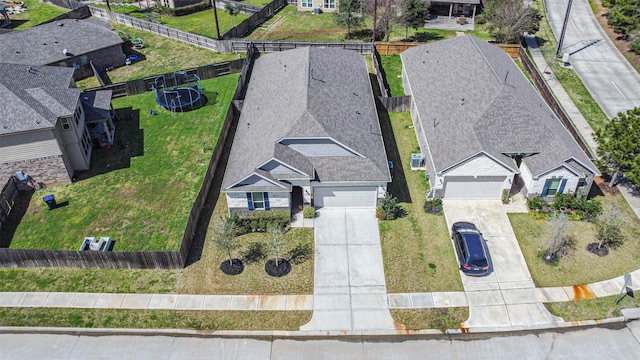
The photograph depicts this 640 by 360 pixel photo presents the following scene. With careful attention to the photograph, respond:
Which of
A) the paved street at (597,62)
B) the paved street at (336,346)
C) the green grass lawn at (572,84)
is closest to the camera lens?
the paved street at (336,346)

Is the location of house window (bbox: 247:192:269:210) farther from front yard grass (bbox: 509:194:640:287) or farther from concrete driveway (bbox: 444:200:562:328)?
front yard grass (bbox: 509:194:640:287)

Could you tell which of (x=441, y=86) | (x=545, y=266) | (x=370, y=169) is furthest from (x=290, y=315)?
(x=441, y=86)

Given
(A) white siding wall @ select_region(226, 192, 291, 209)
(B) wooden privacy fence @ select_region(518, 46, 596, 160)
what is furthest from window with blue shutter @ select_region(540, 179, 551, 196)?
(A) white siding wall @ select_region(226, 192, 291, 209)

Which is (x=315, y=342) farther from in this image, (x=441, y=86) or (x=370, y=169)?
(x=441, y=86)

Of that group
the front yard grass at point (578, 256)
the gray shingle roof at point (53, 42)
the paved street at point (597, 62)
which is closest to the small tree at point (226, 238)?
the front yard grass at point (578, 256)

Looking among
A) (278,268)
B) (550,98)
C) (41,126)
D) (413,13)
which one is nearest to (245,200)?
(278,268)

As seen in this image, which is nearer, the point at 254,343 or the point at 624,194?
the point at 254,343

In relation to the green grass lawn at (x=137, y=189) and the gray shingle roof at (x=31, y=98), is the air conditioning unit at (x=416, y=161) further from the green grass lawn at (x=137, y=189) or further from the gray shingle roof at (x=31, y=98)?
the gray shingle roof at (x=31, y=98)
